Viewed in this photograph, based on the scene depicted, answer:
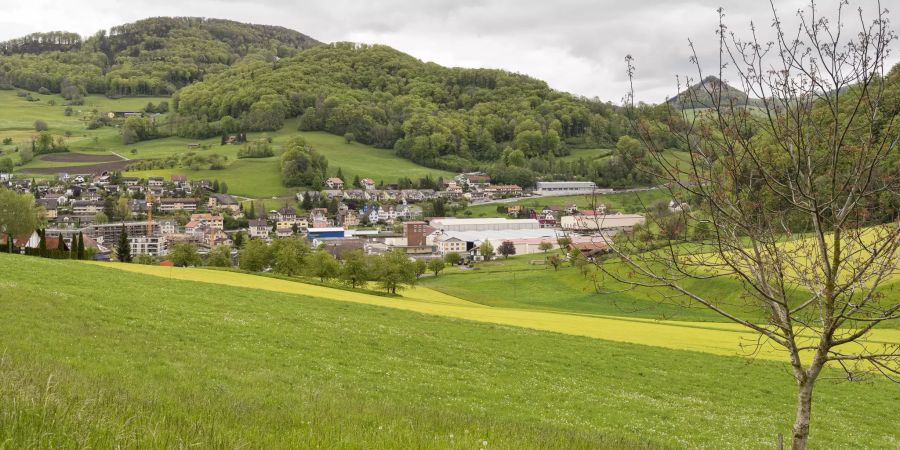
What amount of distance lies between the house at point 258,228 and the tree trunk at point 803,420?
366ft

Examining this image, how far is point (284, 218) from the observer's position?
126062mm

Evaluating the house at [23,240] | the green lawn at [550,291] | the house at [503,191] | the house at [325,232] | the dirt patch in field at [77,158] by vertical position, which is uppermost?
the dirt patch in field at [77,158]

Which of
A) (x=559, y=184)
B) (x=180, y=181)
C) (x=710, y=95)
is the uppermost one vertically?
(x=559, y=184)

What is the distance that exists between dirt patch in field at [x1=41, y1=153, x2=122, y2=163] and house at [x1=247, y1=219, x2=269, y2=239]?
7152 centimetres

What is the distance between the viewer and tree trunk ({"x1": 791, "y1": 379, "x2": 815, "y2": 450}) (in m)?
6.30

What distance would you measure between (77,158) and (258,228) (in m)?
81.5

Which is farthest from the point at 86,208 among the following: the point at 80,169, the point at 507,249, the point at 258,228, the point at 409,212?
the point at 507,249

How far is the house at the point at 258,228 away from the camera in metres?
114

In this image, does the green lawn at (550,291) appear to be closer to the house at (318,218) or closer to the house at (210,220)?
the house at (318,218)

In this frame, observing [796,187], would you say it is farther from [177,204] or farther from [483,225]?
[177,204]

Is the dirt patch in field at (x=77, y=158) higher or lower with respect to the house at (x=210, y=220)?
higher

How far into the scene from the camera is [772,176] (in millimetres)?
6465

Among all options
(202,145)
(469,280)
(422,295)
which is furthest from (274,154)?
(422,295)

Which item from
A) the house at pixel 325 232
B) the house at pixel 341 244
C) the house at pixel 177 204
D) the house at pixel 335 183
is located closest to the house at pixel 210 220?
the house at pixel 177 204
